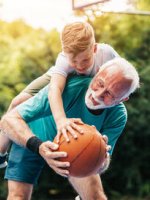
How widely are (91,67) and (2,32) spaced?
5201 mm

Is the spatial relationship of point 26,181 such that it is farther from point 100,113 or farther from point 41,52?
point 41,52

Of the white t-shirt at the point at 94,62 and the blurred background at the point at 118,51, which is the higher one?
the white t-shirt at the point at 94,62

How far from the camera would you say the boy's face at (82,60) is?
505 centimetres

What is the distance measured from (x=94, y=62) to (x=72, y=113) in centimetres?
39

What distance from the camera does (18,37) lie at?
33.5 feet

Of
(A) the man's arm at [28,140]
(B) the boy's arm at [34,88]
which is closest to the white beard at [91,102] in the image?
(A) the man's arm at [28,140]

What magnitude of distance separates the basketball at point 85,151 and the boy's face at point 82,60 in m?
0.37

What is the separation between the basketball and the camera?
4992 mm

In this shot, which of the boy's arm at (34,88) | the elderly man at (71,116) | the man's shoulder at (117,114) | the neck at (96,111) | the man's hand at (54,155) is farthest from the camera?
the boy's arm at (34,88)

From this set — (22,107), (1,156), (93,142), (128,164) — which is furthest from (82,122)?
(128,164)

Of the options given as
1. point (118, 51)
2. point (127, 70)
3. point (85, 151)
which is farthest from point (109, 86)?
point (118, 51)

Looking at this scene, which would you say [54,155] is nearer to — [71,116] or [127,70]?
[71,116]

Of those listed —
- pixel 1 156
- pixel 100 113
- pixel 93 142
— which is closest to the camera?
pixel 93 142

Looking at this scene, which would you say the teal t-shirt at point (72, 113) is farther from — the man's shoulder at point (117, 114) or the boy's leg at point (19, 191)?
the boy's leg at point (19, 191)
